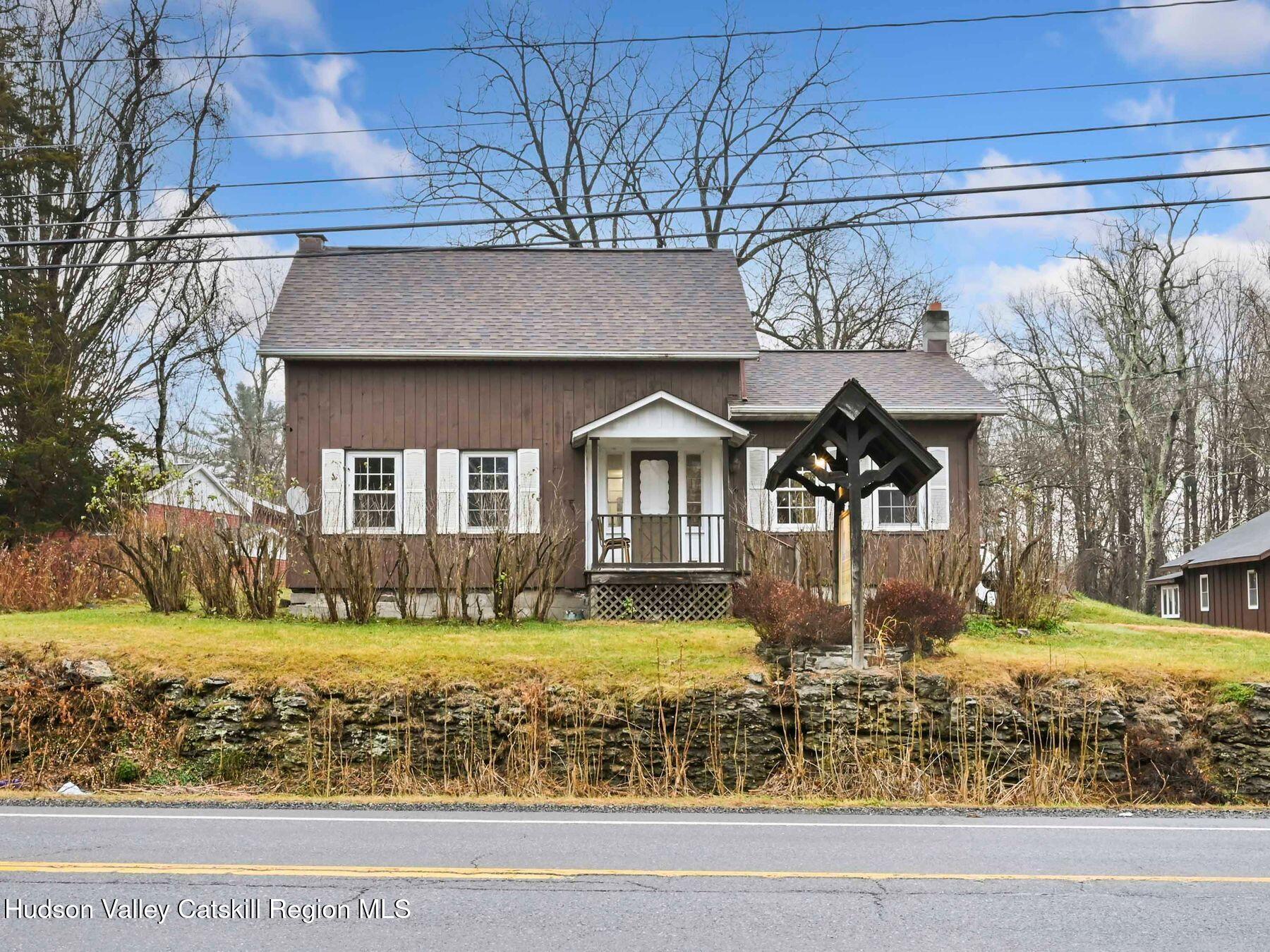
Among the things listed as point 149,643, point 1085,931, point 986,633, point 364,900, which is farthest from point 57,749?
point 986,633

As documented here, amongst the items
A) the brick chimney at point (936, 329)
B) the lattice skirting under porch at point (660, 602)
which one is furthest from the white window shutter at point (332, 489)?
the brick chimney at point (936, 329)

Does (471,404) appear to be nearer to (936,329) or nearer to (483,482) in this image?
(483,482)

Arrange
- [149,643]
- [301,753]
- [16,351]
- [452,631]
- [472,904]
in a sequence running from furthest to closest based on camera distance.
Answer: [16,351] < [452,631] < [149,643] < [301,753] < [472,904]

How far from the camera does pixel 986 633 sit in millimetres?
17812

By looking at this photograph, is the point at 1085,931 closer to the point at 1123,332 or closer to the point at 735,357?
the point at 735,357

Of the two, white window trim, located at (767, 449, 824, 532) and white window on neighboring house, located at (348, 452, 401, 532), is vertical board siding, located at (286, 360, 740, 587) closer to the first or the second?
white window on neighboring house, located at (348, 452, 401, 532)

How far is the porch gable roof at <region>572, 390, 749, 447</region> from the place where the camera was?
2000 centimetres

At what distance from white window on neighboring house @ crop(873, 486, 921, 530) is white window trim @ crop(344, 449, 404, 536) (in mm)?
8192

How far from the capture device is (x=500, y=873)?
7164 mm

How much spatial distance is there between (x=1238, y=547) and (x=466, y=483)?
2033cm

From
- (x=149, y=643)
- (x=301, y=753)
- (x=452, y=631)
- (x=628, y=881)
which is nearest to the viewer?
(x=628, y=881)

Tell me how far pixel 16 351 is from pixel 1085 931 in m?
25.5

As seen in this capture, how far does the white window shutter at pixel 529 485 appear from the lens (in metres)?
20.7

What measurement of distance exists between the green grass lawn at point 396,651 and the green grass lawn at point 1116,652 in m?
2.55
